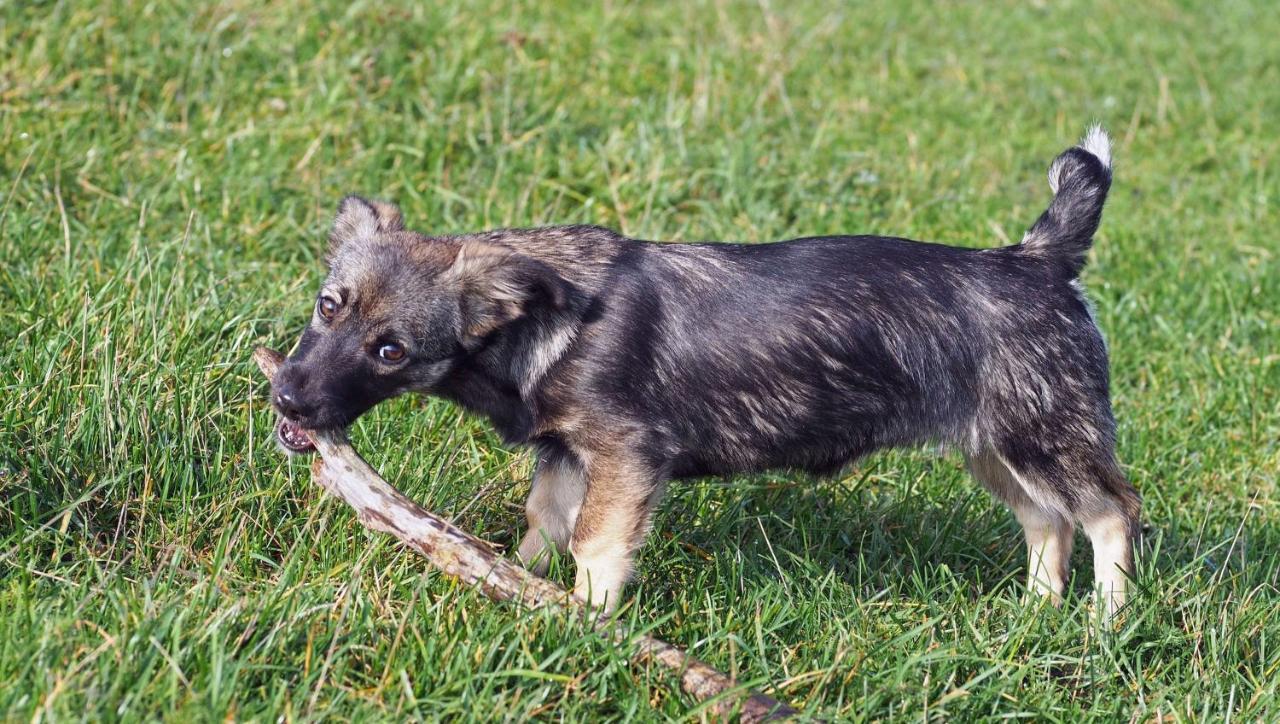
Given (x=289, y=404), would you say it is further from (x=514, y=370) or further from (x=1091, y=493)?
(x=1091, y=493)

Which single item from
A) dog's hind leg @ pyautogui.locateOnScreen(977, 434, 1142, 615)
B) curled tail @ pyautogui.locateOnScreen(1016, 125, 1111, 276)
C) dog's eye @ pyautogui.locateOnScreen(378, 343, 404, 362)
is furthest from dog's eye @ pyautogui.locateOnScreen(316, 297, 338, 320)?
curled tail @ pyautogui.locateOnScreen(1016, 125, 1111, 276)

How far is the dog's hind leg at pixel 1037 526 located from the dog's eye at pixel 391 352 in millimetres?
1941

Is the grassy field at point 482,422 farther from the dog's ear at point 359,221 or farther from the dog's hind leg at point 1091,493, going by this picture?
the dog's ear at point 359,221

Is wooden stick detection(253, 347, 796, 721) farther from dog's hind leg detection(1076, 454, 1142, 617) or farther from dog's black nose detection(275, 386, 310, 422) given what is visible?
dog's hind leg detection(1076, 454, 1142, 617)

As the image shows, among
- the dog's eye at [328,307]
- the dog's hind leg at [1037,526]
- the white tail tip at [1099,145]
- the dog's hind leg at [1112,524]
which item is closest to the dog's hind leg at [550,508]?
the dog's eye at [328,307]

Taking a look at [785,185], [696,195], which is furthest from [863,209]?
[696,195]

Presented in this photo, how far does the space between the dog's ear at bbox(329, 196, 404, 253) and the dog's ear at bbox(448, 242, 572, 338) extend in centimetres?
40

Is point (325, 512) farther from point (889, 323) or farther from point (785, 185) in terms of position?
point (785, 185)

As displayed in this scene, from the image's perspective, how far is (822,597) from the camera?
4.01 metres

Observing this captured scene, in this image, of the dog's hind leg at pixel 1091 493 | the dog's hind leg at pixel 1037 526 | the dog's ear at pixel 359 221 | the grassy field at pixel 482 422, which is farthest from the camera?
the dog's hind leg at pixel 1037 526

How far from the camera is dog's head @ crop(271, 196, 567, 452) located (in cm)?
363

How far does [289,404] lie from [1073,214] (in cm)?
253

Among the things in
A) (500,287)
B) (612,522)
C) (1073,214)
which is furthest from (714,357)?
(1073,214)

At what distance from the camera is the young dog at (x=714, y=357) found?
376 centimetres
